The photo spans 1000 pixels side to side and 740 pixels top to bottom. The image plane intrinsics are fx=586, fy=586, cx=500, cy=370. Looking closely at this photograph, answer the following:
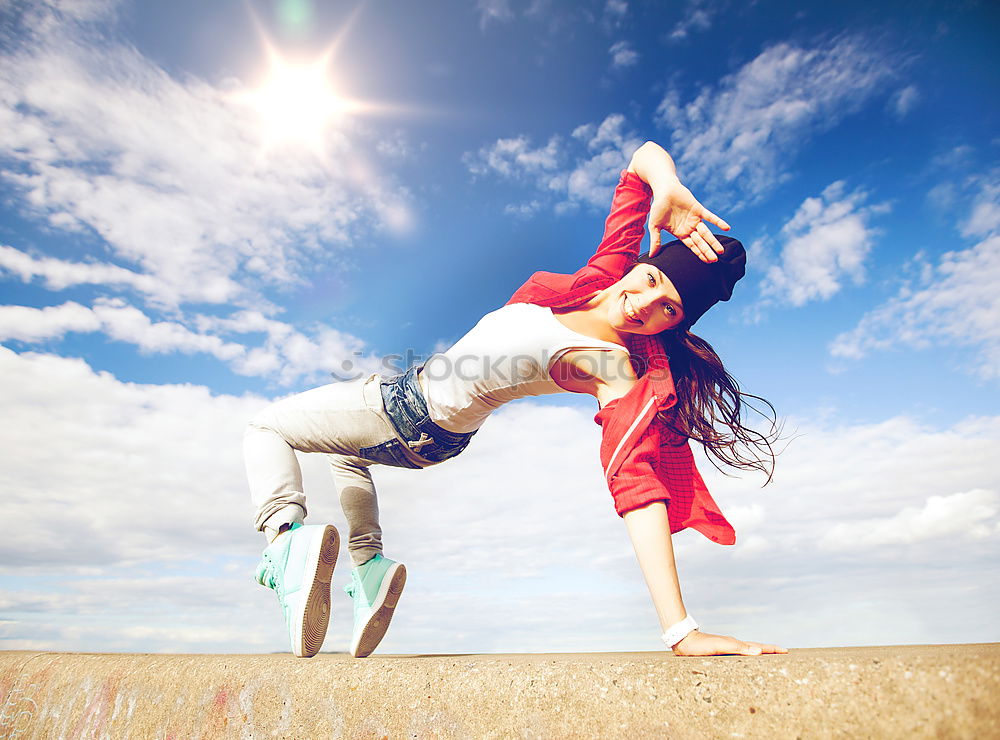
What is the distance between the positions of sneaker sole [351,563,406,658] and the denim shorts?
616 millimetres

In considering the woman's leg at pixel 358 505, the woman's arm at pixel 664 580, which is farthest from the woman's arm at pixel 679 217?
the woman's leg at pixel 358 505

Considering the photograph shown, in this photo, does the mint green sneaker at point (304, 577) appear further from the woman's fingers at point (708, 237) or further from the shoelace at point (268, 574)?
the woman's fingers at point (708, 237)

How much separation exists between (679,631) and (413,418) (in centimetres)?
138

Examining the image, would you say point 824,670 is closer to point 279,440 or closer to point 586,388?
point 586,388

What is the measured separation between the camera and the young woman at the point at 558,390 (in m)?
2.46

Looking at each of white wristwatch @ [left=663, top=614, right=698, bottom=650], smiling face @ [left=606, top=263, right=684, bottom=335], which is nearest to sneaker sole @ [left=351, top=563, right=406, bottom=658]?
white wristwatch @ [left=663, top=614, right=698, bottom=650]

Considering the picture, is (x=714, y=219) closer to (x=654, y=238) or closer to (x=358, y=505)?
(x=654, y=238)

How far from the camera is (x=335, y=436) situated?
2750 mm

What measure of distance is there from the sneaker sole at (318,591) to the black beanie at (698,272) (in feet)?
5.93

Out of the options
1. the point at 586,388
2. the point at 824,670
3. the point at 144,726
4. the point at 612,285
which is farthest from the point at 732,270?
the point at 144,726

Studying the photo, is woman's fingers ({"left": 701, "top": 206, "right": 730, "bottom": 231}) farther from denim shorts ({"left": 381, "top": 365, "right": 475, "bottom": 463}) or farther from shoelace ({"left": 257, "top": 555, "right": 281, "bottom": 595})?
shoelace ({"left": 257, "top": 555, "right": 281, "bottom": 595})

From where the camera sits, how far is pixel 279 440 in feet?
8.98

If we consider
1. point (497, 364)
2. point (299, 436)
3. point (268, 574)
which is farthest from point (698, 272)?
point (268, 574)

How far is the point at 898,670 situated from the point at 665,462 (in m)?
1.39
